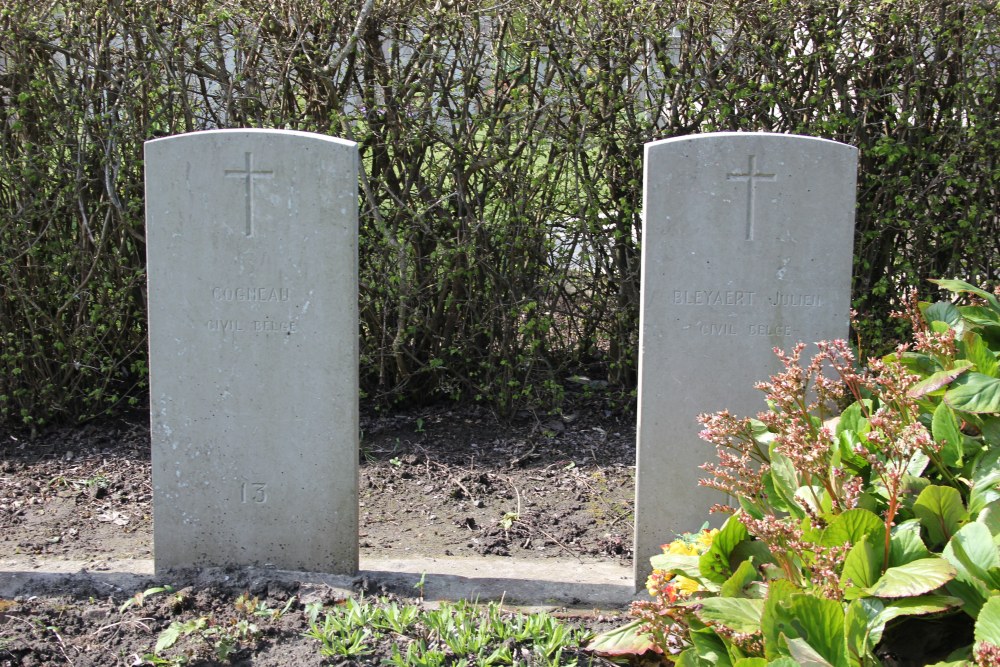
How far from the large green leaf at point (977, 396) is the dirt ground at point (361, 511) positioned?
4.40 ft

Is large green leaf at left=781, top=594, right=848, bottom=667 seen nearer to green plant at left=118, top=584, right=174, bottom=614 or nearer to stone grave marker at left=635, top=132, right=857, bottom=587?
stone grave marker at left=635, top=132, right=857, bottom=587

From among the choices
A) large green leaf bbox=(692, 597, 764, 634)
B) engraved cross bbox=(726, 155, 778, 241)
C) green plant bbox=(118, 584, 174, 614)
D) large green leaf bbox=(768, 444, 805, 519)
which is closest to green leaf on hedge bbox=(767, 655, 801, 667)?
large green leaf bbox=(692, 597, 764, 634)

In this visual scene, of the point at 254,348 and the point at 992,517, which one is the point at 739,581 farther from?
the point at 254,348

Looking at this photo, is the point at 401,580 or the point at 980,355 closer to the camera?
the point at 980,355

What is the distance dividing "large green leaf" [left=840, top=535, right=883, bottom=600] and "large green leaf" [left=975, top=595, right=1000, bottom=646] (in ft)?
1.02

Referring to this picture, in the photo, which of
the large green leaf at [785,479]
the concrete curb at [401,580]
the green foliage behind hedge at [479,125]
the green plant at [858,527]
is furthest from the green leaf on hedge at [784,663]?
the green foliage behind hedge at [479,125]

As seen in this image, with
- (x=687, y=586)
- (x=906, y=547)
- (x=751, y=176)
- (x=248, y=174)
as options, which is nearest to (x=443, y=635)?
(x=687, y=586)

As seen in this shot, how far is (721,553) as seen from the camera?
2.80m

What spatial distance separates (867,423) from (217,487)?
2240 mm

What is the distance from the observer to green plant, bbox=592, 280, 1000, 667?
7.10ft

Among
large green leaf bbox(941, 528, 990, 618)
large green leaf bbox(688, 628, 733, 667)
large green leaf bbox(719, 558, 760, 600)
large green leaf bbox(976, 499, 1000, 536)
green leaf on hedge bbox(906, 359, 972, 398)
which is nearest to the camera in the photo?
large green leaf bbox(941, 528, 990, 618)

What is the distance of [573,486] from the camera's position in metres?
4.73

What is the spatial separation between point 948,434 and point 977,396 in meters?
0.13

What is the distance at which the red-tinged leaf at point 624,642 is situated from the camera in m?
2.85
